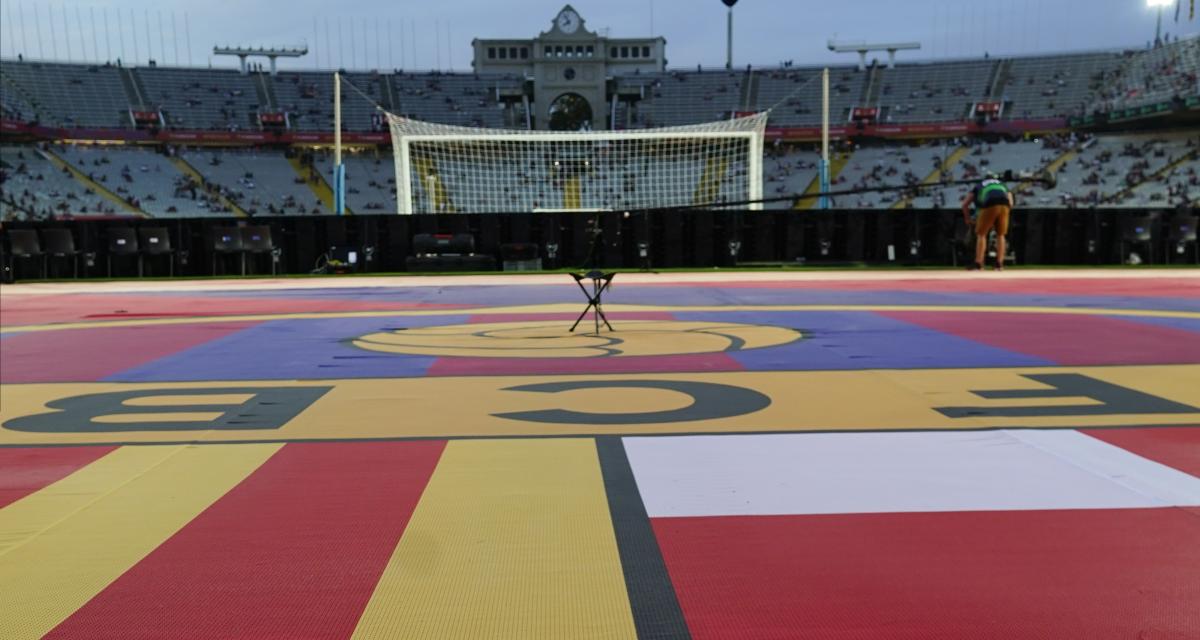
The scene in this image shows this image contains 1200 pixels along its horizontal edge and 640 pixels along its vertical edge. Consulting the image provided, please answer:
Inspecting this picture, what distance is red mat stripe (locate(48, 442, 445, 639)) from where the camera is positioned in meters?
2.69

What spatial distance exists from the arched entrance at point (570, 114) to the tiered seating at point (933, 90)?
1069 inches

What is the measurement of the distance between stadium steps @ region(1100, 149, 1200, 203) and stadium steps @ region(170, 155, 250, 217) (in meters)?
49.1

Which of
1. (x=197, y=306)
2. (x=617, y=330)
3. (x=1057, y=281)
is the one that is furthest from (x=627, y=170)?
(x=617, y=330)

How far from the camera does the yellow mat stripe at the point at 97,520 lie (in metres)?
2.89

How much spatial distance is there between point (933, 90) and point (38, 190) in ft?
188

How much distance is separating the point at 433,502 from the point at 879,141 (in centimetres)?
6439

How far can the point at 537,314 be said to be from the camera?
1260 centimetres

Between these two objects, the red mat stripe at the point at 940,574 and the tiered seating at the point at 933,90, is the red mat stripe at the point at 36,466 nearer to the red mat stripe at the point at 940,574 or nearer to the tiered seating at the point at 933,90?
the red mat stripe at the point at 940,574

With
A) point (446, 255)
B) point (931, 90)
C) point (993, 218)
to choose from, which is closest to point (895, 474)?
point (993, 218)

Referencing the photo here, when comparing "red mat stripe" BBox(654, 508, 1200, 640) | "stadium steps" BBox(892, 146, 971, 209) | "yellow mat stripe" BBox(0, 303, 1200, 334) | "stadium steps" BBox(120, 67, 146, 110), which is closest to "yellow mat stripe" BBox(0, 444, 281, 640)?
"red mat stripe" BBox(654, 508, 1200, 640)

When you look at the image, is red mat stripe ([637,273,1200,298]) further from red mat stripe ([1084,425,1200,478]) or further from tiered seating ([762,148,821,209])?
tiered seating ([762,148,821,209])

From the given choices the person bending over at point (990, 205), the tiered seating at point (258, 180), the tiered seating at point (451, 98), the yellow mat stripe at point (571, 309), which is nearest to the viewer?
the yellow mat stripe at point (571, 309)

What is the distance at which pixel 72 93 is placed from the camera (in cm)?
6188

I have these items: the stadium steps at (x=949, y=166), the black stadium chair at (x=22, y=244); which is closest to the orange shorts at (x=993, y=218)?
the black stadium chair at (x=22, y=244)
